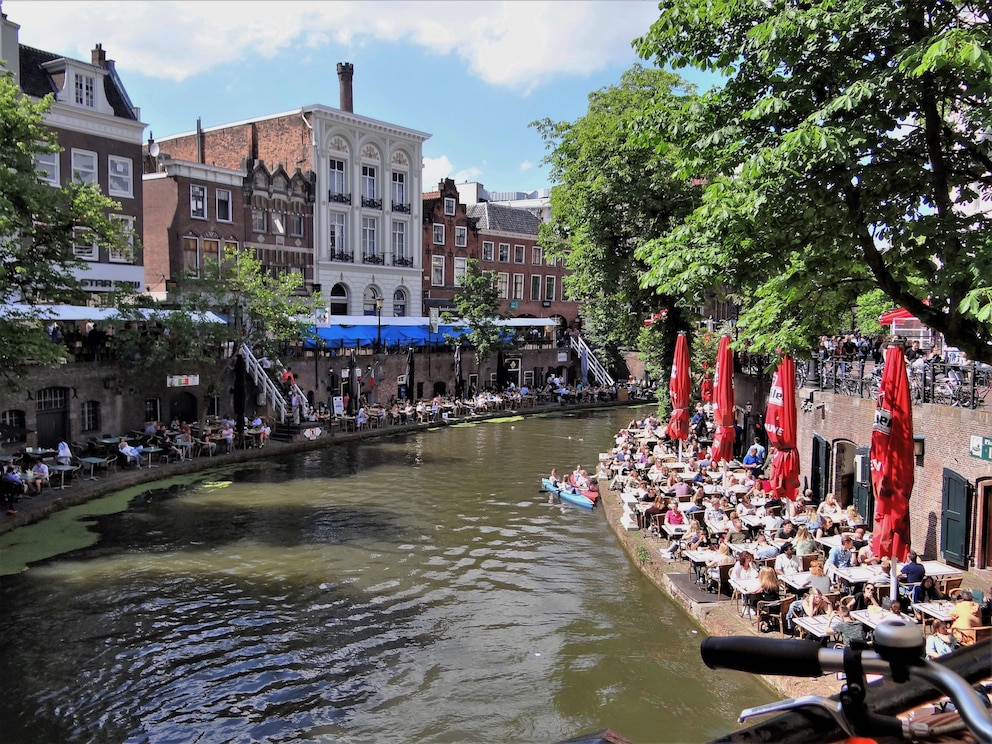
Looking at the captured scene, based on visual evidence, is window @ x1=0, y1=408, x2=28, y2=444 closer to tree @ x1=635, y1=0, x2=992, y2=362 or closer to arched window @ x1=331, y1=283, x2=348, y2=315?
tree @ x1=635, y1=0, x2=992, y2=362

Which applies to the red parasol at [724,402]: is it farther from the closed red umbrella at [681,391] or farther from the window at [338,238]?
the window at [338,238]

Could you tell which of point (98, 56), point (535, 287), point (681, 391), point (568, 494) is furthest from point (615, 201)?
point (535, 287)

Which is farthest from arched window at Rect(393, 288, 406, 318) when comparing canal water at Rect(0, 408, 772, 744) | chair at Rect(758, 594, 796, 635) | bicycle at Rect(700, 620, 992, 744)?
bicycle at Rect(700, 620, 992, 744)

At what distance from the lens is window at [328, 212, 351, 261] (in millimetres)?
49812

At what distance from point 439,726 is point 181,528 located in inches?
492

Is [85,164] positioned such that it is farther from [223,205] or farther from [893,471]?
[893,471]

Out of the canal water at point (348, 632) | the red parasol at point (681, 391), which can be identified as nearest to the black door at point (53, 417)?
the canal water at point (348, 632)

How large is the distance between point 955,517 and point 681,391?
974 cm

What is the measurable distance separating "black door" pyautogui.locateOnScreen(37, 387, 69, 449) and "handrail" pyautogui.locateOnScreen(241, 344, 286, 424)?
8.08 metres

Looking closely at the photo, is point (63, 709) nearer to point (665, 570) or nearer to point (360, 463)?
point (665, 570)

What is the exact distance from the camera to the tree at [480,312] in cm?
4919

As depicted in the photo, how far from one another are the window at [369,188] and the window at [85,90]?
19314 mm

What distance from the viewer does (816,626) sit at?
1127 cm

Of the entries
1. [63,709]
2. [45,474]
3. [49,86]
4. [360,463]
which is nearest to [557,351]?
[360,463]
